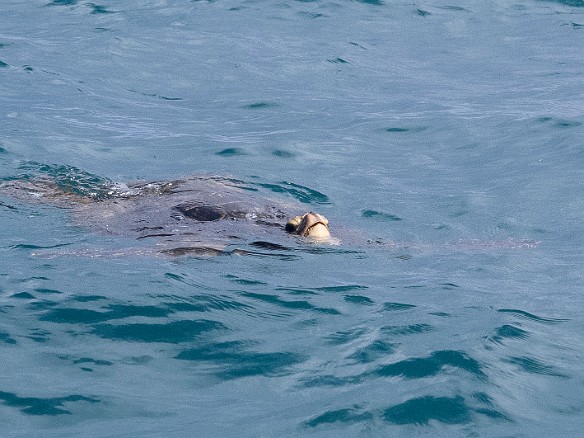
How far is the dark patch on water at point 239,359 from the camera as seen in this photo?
7.36 metres

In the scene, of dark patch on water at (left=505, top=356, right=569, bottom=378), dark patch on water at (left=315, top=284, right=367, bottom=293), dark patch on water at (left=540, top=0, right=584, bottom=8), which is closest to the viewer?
dark patch on water at (left=505, top=356, right=569, bottom=378)

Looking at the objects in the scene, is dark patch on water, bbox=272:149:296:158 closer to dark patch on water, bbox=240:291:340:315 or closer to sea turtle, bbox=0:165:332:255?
sea turtle, bbox=0:165:332:255

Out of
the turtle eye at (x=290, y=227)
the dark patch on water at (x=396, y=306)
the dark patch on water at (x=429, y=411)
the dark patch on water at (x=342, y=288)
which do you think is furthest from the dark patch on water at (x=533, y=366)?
the turtle eye at (x=290, y=227)

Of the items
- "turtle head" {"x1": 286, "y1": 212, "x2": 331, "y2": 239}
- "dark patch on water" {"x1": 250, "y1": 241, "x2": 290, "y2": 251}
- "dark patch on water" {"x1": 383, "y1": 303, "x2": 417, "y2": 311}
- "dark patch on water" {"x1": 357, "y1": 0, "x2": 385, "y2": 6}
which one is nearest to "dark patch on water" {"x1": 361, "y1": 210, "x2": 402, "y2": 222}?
"turtle head" {"x1": 286, "y1": 212, "x2": 331, "y2": 239}

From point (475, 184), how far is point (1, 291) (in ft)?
21.1

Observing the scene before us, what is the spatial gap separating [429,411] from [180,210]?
495 cm

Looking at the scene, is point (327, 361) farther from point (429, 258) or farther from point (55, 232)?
point (55, 232)

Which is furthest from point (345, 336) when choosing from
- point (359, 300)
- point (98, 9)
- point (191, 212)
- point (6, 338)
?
point (98, 9)

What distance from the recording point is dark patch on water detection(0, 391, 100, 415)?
22.0 ft

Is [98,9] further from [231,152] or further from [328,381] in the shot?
[328,381]

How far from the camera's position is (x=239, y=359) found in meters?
7.56

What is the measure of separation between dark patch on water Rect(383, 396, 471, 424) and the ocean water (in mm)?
22

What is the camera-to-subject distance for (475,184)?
41.3 ft

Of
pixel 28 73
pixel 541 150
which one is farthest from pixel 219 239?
pixel 28 73
